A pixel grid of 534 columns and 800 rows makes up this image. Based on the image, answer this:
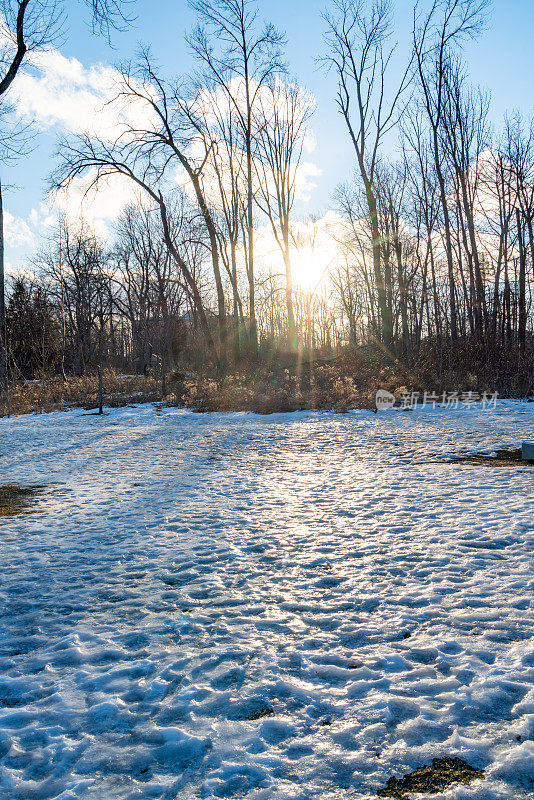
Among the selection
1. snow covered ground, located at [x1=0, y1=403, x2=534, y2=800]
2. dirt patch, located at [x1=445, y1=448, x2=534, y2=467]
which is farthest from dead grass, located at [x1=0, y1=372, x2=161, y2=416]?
dirt patch, located at [x1=445, y1=448, x2=534, y2=467]

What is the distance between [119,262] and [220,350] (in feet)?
72.4

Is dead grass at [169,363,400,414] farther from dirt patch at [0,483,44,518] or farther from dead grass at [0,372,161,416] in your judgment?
dirt patch at [0,483,44,518]

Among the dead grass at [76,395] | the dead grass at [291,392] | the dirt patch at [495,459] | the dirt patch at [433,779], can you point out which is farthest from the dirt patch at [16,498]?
the dead grass at [76,395]

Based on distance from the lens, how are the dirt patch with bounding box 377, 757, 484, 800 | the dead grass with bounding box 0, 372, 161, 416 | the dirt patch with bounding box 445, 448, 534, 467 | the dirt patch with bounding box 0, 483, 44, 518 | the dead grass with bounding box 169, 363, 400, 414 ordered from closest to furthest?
the dirt patch with bounding box 377, 757, 484, 800 → the dirt patch with bounding box 0, 483, 44, 518 → the dirt patch with bounding box 445, 448, 534, 467 → the dead grass with bounding box 169, 363, 400, 414 → the dead grass with bounding box 0, 372, 161, 416

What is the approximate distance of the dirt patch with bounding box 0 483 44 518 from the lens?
4637 millimetres

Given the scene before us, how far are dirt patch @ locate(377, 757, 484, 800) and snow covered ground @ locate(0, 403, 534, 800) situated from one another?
29 millimetres

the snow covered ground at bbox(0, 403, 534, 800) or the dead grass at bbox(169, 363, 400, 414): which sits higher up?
the dead grass at bbox(169, 363, 400, 414)

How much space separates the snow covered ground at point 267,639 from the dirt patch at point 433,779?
3 cm

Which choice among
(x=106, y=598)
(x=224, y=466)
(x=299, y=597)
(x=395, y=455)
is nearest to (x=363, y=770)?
(x=299, y=597)

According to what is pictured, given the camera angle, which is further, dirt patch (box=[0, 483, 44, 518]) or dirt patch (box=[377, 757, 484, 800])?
dirt patch (box=[0, 483, 44, 518])

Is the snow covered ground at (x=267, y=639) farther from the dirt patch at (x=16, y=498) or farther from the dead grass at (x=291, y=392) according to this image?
the dead grass at (x=291, y=392)

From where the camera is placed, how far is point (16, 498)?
5.10m

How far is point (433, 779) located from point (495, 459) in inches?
213

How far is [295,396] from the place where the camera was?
45.1ft
